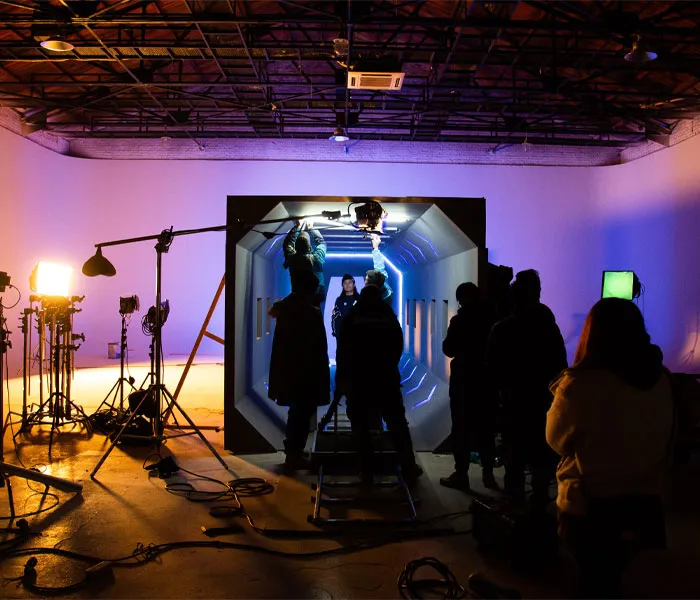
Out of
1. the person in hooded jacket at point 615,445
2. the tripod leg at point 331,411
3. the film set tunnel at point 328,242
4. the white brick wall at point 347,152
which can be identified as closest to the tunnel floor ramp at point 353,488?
the tripod leg at point 331,411

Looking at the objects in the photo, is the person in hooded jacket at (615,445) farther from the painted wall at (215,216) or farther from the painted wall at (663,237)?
the painted wall at (215,216)

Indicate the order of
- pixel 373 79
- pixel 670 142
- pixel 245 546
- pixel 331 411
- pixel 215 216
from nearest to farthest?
pixel 245 546
pixel 331 411
pixel 373 79
pixel 670 142
pixel 215 216

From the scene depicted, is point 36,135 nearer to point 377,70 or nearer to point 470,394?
point 377,70

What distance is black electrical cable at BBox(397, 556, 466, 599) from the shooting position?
3229mm

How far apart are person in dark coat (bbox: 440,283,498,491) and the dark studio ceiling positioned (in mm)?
6113

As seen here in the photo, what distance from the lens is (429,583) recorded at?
3.34 m

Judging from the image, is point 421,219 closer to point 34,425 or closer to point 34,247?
point 34,425

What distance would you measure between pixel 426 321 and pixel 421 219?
8.79 ft

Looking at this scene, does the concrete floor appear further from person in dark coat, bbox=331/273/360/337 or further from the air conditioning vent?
the air conditioning vent

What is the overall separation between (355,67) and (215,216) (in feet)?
28.1

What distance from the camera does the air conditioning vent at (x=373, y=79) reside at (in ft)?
32.3

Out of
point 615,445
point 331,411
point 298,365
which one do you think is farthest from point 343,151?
point 615,445

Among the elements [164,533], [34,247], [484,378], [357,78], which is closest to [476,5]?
[357,78]

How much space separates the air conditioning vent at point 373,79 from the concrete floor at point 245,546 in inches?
267
